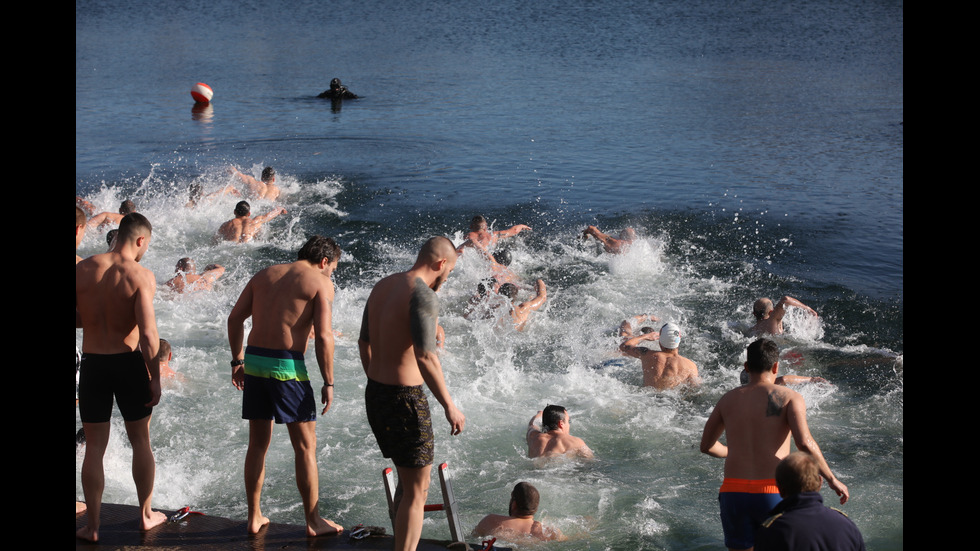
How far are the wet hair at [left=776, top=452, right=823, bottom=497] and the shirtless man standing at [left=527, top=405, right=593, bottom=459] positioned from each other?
4.00 metres

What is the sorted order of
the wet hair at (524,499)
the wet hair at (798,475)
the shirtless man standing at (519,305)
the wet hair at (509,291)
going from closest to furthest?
1. the wet hair at (798,475)
2. the wet hair at (524,499)
3. the shirtless man standing at (519,305)
4. the wet hair at (509,291)

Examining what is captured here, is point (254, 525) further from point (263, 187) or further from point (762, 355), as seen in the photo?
point (263, 187)

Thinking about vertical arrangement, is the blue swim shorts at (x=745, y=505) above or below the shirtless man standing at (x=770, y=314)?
below

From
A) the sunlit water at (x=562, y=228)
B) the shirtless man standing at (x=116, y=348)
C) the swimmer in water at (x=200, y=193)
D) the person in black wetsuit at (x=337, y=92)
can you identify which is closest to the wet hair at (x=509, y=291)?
the sunlit water at (x=562, y=228)

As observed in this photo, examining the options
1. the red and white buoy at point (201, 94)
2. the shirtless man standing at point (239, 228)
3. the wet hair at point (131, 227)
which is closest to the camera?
the wet hair at point (131, 227)

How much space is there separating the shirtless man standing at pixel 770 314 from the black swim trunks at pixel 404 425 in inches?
283

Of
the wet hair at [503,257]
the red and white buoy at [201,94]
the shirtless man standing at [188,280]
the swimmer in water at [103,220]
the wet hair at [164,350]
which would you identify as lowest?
the wet hair at [164,350]

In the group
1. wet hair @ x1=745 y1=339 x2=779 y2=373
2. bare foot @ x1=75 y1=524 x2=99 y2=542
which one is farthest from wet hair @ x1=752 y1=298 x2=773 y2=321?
→ bare foot @ x1=75 y1=524 x2=99 y2=542

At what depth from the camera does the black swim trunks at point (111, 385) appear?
529cm

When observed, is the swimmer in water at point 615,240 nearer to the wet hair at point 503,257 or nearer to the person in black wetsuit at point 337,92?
the wet hair at point 503,257

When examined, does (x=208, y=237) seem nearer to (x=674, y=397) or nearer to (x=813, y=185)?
(x=674, y=397)
